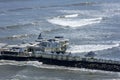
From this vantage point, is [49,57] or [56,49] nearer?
[49,57]

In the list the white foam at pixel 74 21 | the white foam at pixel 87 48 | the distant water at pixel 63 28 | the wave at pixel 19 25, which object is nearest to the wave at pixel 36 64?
the distant water at pixel 63 28

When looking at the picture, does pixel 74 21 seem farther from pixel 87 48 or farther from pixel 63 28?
pixel 87 48

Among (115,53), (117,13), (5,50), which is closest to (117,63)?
(115,53)

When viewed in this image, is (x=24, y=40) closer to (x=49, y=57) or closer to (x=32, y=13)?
(x=49, y=57)

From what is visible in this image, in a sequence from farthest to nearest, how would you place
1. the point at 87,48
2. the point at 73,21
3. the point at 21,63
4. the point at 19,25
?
the point at 73,21 → the point at 19,25 → the point at 87,48 → the point at 21,63

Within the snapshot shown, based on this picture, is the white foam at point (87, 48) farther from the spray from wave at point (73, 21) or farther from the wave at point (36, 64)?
the spray from wave at point (73, 21)

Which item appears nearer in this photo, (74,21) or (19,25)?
(19,25)

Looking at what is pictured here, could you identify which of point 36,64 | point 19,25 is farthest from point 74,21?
point 36,64

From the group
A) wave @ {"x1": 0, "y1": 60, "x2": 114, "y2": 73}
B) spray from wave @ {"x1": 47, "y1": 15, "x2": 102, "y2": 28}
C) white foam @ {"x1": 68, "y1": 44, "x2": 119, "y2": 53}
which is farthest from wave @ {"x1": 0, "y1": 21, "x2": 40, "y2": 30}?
wave @ {"x1": 0, "y1": 60, "x2": 114, "y2": 73}
